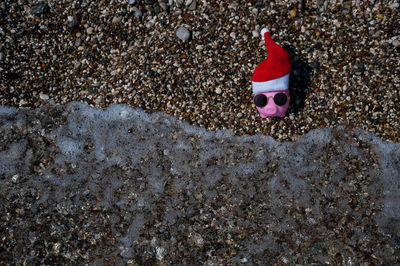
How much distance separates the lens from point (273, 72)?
331cm

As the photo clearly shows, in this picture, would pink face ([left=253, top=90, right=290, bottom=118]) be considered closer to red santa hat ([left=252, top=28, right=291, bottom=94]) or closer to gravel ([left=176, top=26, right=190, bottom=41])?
red santa hat ([left=252, top=28, right=291, bottom=94])

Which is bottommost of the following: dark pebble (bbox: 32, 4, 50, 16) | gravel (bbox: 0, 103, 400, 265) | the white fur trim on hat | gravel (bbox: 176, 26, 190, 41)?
gravel (bbox: 0, 103, 400, 265)

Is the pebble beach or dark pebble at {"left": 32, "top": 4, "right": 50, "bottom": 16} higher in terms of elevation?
dark pebble at {"left": 32, "top": 4, "right": 50, "bottom": 16}

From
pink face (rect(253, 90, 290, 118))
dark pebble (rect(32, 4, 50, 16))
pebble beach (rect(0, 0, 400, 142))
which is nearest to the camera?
pink face (rect(253, 90, 290, 118))

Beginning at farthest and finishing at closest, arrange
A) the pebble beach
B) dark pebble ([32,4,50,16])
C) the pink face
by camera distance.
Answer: dark pebble ([32,4,50,16]) < the pebble beach < the pink face

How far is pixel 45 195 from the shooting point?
3652mm

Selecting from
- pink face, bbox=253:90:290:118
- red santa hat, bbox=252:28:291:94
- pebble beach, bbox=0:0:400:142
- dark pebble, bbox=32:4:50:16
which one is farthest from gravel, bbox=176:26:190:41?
dark pebble, bbox=32:4:50:16

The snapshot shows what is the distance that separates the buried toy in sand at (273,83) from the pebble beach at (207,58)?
208mm

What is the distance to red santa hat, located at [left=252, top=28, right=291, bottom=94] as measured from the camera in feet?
10.9

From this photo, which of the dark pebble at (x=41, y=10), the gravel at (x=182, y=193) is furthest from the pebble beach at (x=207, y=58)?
the gravel at (x=182, y=193)

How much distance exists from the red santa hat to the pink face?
0.05 meters

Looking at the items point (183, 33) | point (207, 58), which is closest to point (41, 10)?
point (183, 33)

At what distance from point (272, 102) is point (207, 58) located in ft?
2.88

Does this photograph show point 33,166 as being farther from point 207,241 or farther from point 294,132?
point 294,132
